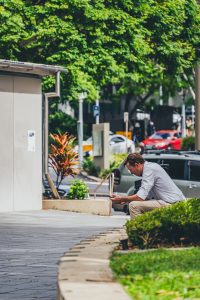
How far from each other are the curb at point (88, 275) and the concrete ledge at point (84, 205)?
45.9 ft

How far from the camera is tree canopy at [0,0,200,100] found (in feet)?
111

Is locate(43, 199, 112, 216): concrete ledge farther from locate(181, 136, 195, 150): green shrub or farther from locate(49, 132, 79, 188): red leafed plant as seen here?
locate(181, 136, 195, 150): green shrub

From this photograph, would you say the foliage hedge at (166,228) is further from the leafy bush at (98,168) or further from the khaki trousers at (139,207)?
the leafy bush at (98,168)

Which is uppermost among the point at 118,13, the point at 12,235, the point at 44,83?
the point at 118,13

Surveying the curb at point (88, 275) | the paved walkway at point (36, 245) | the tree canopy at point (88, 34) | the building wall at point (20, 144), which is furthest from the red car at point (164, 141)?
the curb at point (88, 275)

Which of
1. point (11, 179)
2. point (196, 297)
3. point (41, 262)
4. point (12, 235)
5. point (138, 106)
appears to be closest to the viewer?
point (196, 297)

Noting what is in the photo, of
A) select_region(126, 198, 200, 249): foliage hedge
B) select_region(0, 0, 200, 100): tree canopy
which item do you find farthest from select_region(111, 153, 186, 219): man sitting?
select_region(0, 0, 200, 100): tree canopy

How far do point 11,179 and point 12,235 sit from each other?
23.2ft

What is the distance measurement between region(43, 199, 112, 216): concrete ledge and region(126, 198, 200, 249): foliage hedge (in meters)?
13.7

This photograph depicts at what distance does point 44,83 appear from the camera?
33.7 metres

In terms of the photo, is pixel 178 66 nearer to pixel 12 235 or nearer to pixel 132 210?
pixel 12 235

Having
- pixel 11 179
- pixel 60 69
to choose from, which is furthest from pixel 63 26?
pixel 11 179

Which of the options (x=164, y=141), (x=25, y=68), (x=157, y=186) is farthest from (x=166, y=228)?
(x=164, y=141)

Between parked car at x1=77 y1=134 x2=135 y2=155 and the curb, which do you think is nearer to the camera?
the curb
